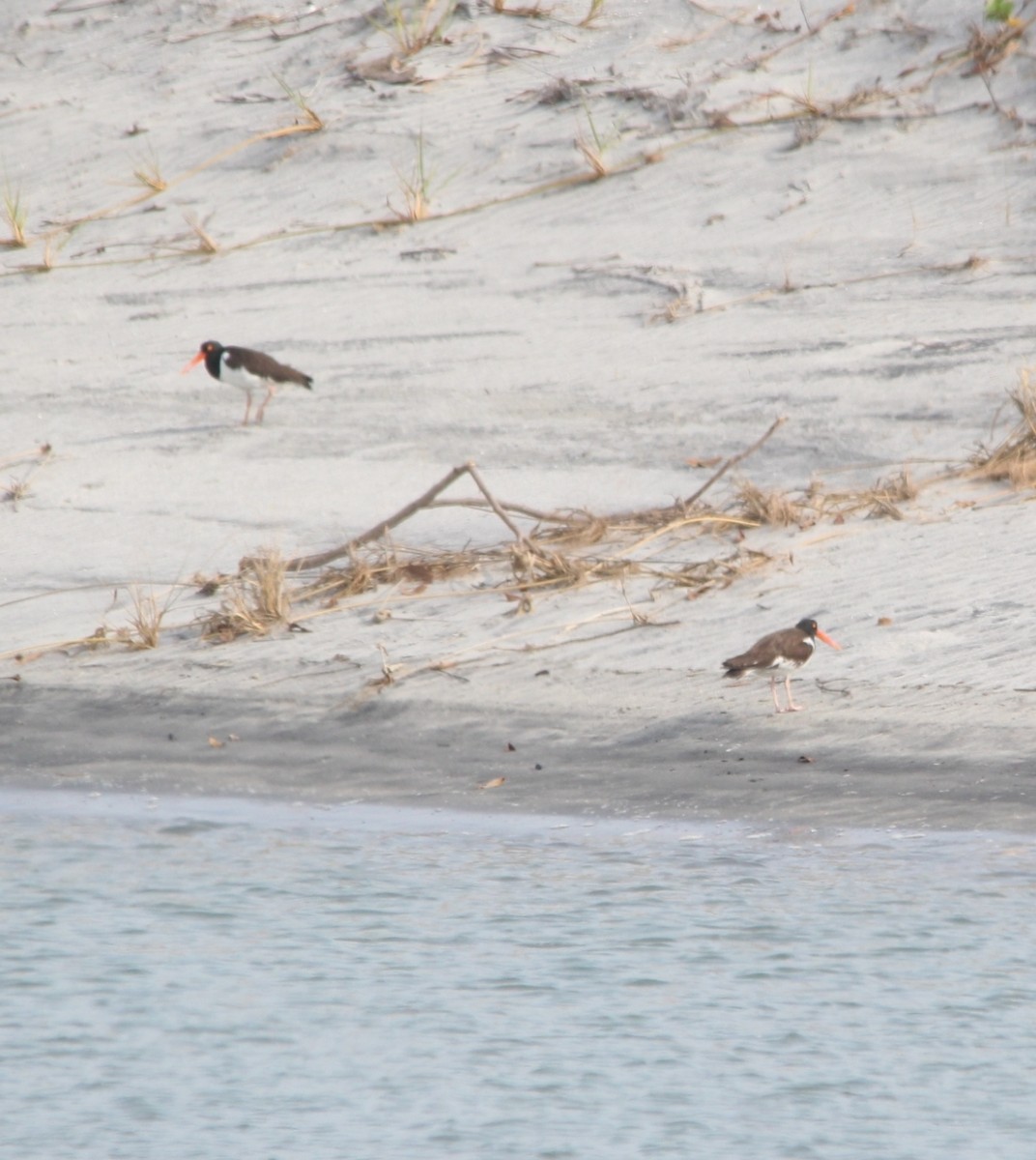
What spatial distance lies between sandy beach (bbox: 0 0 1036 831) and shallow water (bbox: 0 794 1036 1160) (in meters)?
0.41

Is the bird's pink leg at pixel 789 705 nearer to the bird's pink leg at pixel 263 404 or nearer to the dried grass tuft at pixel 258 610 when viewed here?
the dried grass tuft at pixel 258 610

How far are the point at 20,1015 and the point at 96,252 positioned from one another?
8.28 meters

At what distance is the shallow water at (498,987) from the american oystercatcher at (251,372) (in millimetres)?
4155

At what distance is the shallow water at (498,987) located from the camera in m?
4.88

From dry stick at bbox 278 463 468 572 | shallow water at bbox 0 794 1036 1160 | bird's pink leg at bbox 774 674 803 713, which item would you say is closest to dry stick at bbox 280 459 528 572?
dry stick at bbox 278 463 468 572

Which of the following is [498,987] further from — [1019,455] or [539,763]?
[1019,455]

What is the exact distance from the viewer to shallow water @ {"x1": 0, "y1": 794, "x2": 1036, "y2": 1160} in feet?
16.0

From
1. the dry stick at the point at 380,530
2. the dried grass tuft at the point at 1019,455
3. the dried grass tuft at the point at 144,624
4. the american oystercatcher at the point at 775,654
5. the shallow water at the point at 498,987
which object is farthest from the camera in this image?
the dried grass tuft at the point at 1019,455

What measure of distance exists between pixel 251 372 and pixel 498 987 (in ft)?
19.2

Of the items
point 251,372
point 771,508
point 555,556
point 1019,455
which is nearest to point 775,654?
point 555,556

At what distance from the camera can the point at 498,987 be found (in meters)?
5.76

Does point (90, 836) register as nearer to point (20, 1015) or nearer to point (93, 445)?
point (20, 1015)

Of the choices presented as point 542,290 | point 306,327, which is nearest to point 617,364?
point 542,290

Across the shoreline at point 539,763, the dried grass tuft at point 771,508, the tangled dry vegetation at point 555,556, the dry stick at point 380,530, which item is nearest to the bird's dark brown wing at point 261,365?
the tangled dry vegetation at point 555,556
